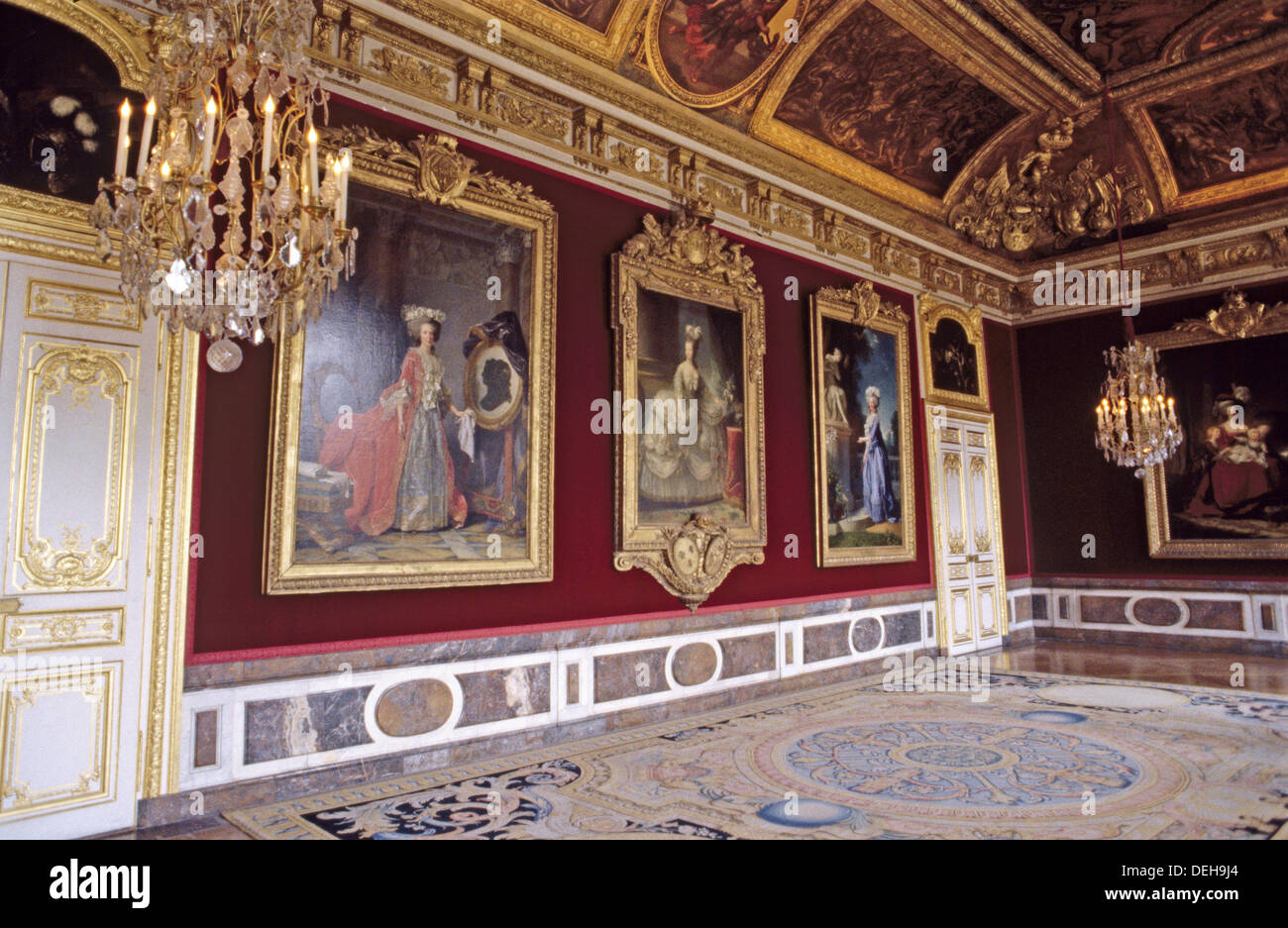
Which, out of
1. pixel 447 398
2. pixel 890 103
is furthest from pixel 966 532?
pixel 447 398

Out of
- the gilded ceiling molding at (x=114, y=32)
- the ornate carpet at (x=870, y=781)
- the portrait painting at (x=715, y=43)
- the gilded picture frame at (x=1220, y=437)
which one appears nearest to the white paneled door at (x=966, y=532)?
the gilded picture frame at (x=1220, y=437)

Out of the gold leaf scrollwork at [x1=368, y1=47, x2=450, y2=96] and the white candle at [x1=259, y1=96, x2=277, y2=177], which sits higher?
the gold leaf scrollwork at [x1=368, y1=47, x2=450, y2=96]

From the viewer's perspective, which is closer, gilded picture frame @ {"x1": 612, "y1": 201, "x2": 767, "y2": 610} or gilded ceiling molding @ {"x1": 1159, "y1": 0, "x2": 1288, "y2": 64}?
gilded picture frame @ {"x1": 612, "y1": 201, "x2": 767, "y2": 610}

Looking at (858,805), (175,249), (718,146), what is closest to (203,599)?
(175,249)

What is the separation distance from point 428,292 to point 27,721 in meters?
3.48

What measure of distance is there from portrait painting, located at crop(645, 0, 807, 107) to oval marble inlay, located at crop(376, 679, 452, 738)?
17.9 feet

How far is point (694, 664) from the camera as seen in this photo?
732 centimetres

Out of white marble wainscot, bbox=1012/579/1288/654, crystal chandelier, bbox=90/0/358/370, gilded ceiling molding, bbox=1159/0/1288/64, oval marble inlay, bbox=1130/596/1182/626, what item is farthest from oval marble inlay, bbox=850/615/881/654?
crystal chandelier, bbox=90/0/358/370

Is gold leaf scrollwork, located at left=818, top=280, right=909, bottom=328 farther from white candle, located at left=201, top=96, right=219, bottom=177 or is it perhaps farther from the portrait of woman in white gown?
white candle, located at left=201, top=96, right=219, bottom=177

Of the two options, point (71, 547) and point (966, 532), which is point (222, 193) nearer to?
point (71, 547)

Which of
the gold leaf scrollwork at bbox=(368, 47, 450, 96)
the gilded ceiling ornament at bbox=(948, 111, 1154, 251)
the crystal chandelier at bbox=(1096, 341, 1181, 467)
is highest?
the gilded ceiling ornament at bbox=(948, 111, 1154, 251)

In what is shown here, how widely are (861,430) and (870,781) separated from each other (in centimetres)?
501

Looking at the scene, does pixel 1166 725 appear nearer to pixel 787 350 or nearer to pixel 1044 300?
pixel 787 350

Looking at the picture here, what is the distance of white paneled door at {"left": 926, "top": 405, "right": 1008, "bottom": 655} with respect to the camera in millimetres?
10289
